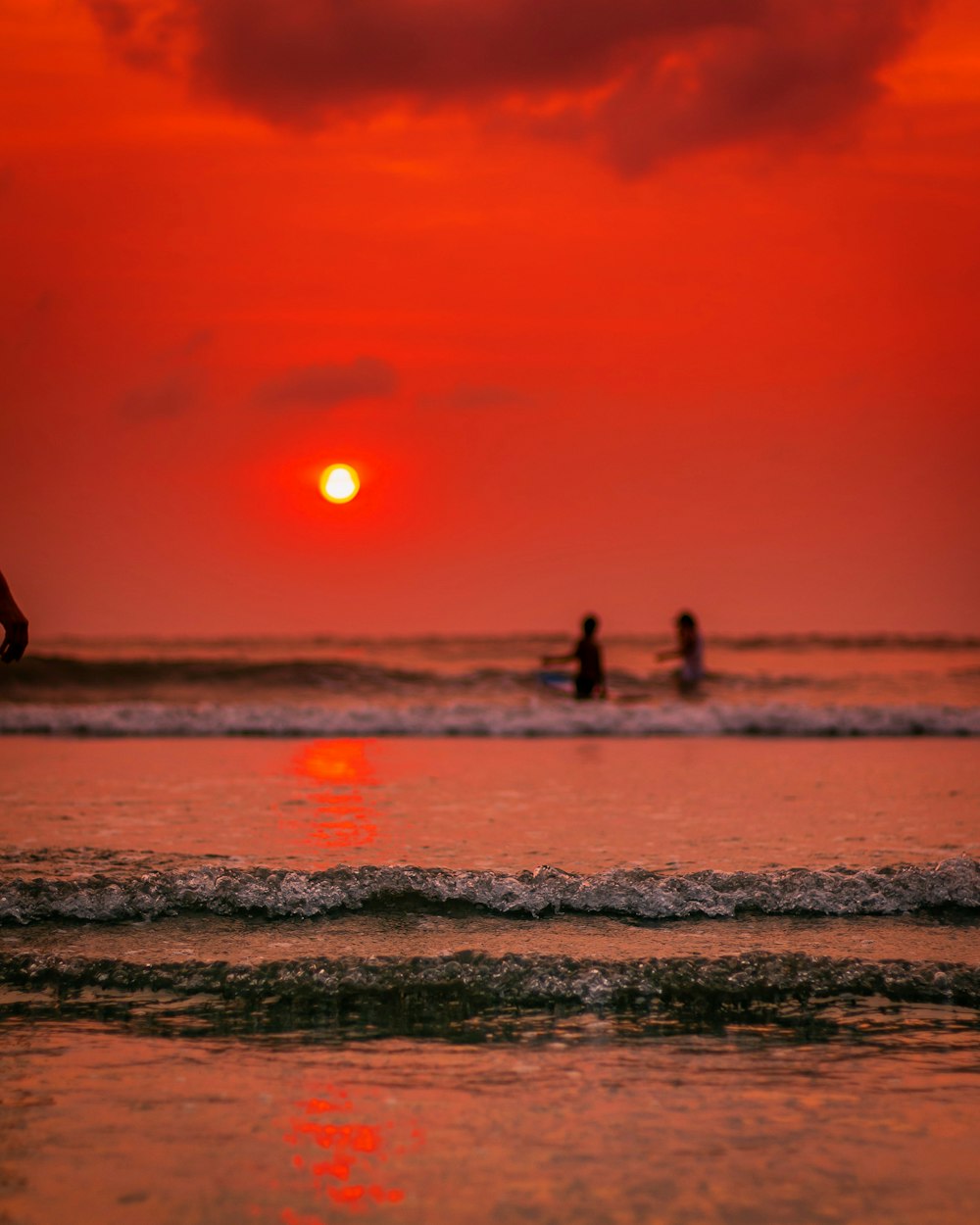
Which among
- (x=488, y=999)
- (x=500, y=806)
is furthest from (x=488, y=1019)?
(x=500, y=806)

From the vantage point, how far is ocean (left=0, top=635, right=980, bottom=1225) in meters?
4.20

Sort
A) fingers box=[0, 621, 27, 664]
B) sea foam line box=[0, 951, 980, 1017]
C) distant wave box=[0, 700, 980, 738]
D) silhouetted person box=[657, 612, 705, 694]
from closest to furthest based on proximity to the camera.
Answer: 1. sea foam line box=[0, 951, 980, 1017]
2. fingers box=[0, 621, 27, 664]
3. distant wave box=[0, 700, 980, 738]
4. silhouetted person box=[657, 612, 705, 694]

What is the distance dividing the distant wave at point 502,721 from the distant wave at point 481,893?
15194 mm

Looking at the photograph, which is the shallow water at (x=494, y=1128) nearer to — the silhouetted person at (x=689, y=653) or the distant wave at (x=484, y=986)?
the distant wave at (x=484, y=986)

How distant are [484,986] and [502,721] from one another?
17.8 meters

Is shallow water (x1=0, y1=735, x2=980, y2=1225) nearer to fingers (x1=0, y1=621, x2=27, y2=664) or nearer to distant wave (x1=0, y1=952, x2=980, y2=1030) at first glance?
distant wave (x1=0, y1=952, x2=980, y2=1030)

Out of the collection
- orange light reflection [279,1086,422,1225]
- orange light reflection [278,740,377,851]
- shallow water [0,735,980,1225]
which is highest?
orange light reflection [278,740,377,851]

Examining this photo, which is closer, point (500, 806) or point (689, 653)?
point (500, 806)

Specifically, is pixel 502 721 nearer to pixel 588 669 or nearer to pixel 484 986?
pixel 588 669

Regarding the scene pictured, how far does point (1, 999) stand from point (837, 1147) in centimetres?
384

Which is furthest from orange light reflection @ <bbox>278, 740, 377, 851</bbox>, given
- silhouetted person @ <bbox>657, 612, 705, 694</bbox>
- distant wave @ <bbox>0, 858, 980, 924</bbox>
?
silhouetted person @ <bbox>657, 612, 705, 694</bbox>

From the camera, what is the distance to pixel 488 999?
618cm

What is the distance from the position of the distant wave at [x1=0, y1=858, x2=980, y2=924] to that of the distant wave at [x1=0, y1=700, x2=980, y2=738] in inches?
598

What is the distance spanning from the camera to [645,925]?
7488mm
